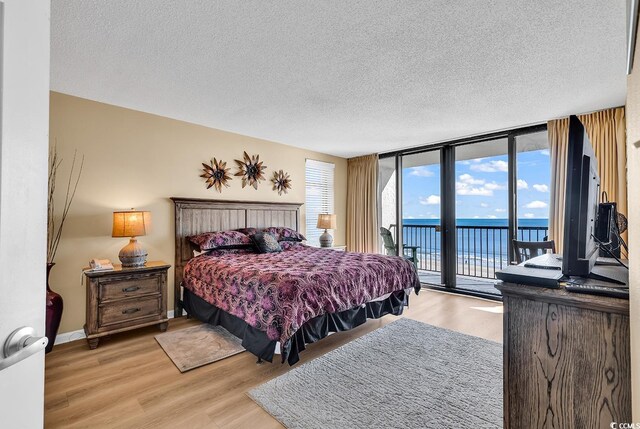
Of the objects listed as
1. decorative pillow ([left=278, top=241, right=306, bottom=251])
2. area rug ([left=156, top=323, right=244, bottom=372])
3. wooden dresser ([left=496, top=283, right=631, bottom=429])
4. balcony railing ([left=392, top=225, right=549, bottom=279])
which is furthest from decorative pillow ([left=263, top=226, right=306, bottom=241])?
wooden dresser ([left=496, top=283, right=631, bottom=429])

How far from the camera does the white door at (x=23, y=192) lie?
574 millimetres

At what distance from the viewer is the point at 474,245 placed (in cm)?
579

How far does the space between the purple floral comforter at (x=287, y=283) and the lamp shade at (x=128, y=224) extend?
2.32 ft

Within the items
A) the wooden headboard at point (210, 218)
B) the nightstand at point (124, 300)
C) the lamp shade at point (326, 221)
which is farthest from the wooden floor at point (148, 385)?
the lamp shade at point (326, 221)

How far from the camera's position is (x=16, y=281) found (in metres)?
0.60

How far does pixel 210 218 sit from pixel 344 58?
8.93ft

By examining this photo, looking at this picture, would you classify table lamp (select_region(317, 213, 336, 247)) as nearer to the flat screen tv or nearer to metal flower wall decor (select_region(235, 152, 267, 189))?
metal flower wall decor (select_region(235, 152, 267, 189))

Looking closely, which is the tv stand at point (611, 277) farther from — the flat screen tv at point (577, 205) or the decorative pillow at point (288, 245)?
the decorative pillow at point (288, 245)

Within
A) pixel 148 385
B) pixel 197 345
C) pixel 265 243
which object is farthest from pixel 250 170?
pixel 148 385

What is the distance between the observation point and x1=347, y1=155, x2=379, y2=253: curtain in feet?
18.6

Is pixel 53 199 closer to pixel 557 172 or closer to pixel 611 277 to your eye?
pixel 611 277

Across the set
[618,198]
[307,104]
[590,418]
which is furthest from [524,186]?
[590,418]

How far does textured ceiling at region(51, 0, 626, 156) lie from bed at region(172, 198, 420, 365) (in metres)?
1.55

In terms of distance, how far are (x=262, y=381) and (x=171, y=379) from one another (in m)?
0.70
